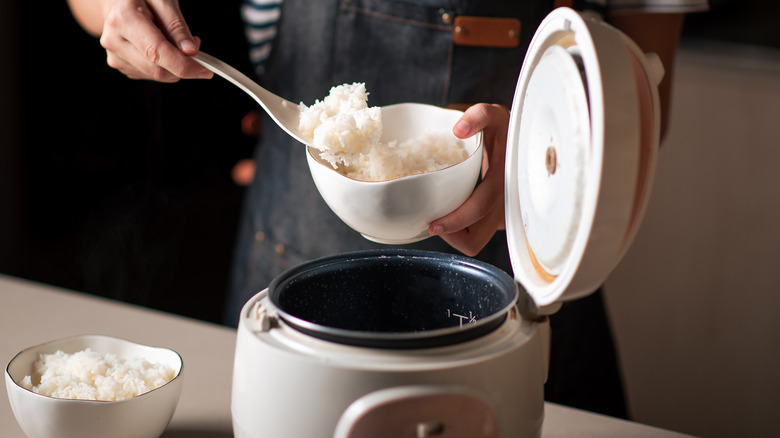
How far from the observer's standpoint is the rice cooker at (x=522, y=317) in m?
0.57

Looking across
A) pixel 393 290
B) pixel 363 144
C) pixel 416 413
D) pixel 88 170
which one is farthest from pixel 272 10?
pixel 88 170

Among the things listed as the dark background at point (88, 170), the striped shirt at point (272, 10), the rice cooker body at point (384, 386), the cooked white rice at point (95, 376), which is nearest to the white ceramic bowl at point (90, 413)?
the cooked white rice at point (95, 376)

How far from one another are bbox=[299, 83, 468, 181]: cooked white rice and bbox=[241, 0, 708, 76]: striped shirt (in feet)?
1.80

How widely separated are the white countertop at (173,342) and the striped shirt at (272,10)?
24.4 inches

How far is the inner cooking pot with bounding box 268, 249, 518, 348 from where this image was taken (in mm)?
799

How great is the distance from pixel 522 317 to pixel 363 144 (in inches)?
12.8

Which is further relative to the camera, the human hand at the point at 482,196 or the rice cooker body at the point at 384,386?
the human hand at the point at 482,196

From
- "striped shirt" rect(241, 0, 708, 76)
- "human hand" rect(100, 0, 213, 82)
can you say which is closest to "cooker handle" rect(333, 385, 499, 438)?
"human hand" rect(100, 0, 213, 82)

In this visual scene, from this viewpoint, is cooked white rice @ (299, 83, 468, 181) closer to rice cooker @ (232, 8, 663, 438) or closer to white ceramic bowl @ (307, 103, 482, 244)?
white ceramic bowl @ (307, 103, 482, 244)

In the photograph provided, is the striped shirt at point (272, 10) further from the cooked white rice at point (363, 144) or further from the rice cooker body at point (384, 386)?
the rice cooker body at point (384, 386)

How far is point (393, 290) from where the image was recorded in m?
0.87

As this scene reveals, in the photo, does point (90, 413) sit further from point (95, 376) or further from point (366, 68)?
point (366, 68)

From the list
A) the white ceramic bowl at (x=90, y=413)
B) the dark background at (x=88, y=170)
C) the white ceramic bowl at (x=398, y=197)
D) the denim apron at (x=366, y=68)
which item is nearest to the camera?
the white ceramic bowl at (x=90, y=413)

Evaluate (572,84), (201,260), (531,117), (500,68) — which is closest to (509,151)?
(531,117)
